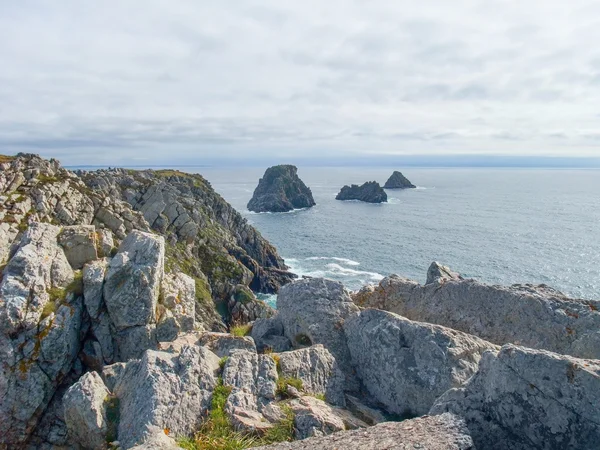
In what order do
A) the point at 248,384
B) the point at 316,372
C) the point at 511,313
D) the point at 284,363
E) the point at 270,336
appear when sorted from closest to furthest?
1. the point at 248,384
2. the point at 284,363
3. the point at 316,372
4. the point at 511,313
5. the point at 270,336

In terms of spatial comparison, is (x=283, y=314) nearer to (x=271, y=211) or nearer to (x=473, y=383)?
(x=473, y=383)

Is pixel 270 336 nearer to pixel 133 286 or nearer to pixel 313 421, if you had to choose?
pixel 133 286

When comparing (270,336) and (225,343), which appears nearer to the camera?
(225,343)

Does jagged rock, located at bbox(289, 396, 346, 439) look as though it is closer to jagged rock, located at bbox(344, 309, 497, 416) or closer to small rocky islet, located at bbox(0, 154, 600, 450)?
small rocky islet, located at bbox(0, 154, 600, 450)

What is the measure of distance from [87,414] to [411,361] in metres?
9.97

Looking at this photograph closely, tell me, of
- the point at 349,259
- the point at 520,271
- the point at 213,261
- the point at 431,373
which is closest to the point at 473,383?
the point at 431,373

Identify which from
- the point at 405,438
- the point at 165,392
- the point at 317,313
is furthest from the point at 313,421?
the point at 317,313

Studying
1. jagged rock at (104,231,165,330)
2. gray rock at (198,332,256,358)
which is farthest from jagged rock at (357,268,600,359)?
jagged rock at (104,231,165,330)

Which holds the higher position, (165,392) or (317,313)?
(317,313)

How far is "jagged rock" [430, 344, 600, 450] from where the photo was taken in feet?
26.2

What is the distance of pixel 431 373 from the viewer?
12516 mm

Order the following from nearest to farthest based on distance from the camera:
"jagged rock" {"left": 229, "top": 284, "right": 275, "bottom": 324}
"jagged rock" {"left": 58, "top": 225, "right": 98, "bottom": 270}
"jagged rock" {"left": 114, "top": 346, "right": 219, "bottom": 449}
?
"jagged rock" {"left": 114, "top": 346, "right": 219, "bottom": 449}, "jagged rock" {"left": 58, "top": 225, "right": 98, "bottom": 270}, "jagged rock" {"left": 229, "top": 284, "right": 275, "bottom": 324}

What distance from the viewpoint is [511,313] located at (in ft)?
50.5

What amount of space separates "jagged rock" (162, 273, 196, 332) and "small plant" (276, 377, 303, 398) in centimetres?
740
